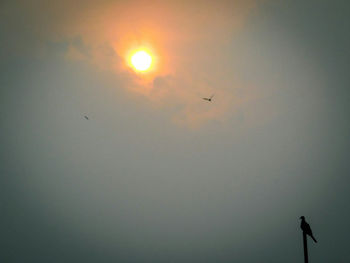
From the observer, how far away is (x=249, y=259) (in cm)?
6119

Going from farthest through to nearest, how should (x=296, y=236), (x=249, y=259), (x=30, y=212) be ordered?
1. (x=30, y=212)
2. (x=296, y=236)
3. (x=249, y=259)

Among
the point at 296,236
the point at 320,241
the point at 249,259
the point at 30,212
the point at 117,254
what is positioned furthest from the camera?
the point at 30,212

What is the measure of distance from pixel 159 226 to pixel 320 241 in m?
39.7

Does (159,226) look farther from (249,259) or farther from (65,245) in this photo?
(65,245)

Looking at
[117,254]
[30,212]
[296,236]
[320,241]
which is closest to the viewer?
[320,241]

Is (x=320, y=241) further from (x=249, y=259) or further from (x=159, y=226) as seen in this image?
(x=159, y=226)

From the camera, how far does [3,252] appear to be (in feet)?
221

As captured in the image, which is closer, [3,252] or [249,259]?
[249,259]

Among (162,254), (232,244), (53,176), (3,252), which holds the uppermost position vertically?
(53,176)

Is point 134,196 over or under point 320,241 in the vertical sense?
Result: over

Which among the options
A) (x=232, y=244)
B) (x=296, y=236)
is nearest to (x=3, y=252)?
(x=232, y=244)

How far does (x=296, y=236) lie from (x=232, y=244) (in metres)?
17.3

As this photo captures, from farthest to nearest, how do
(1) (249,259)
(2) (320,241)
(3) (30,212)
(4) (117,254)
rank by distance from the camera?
(3) (30,212) < (4) (117,254) < (1) (249,259) < (2) (320,241)

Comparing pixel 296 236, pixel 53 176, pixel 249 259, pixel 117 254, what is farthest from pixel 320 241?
pixel 53 176
